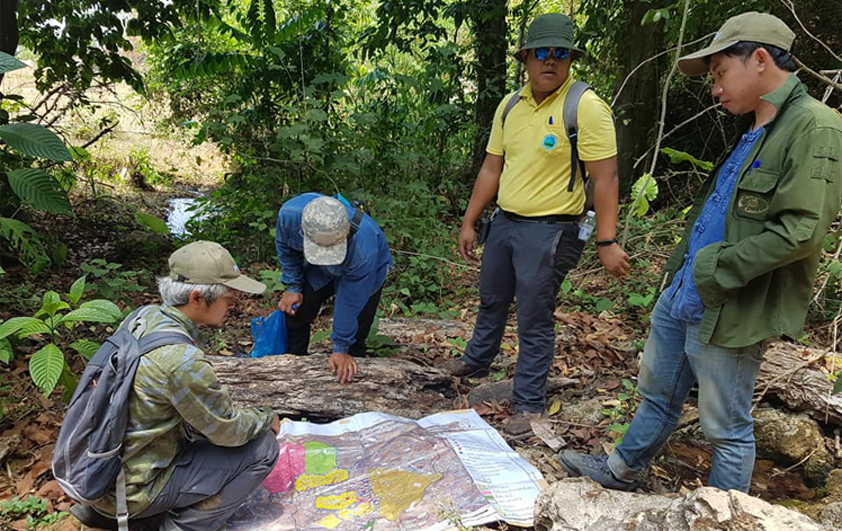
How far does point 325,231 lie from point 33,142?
211 centimetres

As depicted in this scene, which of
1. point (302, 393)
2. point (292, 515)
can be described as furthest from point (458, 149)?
point (292, 515)

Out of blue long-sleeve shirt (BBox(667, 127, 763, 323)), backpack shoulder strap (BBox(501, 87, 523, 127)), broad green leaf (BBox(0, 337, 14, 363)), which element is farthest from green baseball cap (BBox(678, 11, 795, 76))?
broad green leaf (BBox(0, 337, 14, 363))

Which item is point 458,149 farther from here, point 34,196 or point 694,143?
point 34,196

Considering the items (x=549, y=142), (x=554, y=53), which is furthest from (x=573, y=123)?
(x=554, y=53)

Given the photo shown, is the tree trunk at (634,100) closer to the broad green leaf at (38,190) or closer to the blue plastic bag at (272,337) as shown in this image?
the blue plastic bag at (272,337)

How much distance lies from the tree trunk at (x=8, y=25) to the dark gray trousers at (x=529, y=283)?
487 cm

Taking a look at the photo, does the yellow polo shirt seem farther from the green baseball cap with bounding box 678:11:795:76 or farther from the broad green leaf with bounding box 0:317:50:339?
the broad green leaf with bounding box 0:317:50:339

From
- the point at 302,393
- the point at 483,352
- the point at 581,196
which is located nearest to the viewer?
the point at 581,196

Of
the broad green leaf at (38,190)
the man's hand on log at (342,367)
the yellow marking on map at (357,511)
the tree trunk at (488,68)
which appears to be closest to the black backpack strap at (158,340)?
the yellow marking on map at (357,511)

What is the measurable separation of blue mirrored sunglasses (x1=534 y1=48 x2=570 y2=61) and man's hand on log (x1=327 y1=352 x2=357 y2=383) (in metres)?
2.05

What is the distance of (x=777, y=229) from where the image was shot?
1703 millimetres

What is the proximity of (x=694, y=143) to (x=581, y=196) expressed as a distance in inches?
220

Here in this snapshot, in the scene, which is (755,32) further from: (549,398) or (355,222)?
(549,398)

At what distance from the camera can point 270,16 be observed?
17.4 feet
